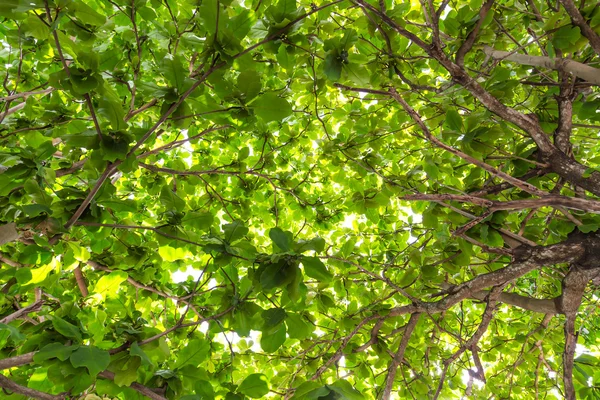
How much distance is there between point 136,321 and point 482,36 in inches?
83.1

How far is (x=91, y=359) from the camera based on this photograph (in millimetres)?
942

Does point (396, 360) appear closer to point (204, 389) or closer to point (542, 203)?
point (542, 203)

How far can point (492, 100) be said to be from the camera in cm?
172

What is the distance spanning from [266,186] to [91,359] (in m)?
2.58

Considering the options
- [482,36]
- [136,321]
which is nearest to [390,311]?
[136,321]

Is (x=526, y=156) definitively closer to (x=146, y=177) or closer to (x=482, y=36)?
(x=482, y=36)

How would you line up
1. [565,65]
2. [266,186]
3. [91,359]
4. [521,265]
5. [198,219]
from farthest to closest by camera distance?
[266,186] < [521,265] < [565,65] < [198,219] < [91,359]

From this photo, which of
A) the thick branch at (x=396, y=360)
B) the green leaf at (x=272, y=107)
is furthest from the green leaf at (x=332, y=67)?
the thick branch at (x=396, y=360)

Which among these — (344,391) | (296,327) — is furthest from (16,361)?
(344,391)

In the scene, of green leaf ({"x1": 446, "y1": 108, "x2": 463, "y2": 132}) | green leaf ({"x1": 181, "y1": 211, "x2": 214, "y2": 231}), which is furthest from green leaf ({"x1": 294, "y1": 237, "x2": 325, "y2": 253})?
green leaf ({"x1": 446, "y1": 108, "x2": 463, "y2": 132})

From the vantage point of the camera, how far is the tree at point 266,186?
3.80 feet

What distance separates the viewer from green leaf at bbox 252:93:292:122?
1194 mm

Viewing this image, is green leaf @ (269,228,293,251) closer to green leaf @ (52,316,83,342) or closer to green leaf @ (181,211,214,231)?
green leaf @ (181,211,214,231)

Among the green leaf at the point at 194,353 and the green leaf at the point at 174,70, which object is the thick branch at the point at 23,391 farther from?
the green leaf at the point at 174,70
